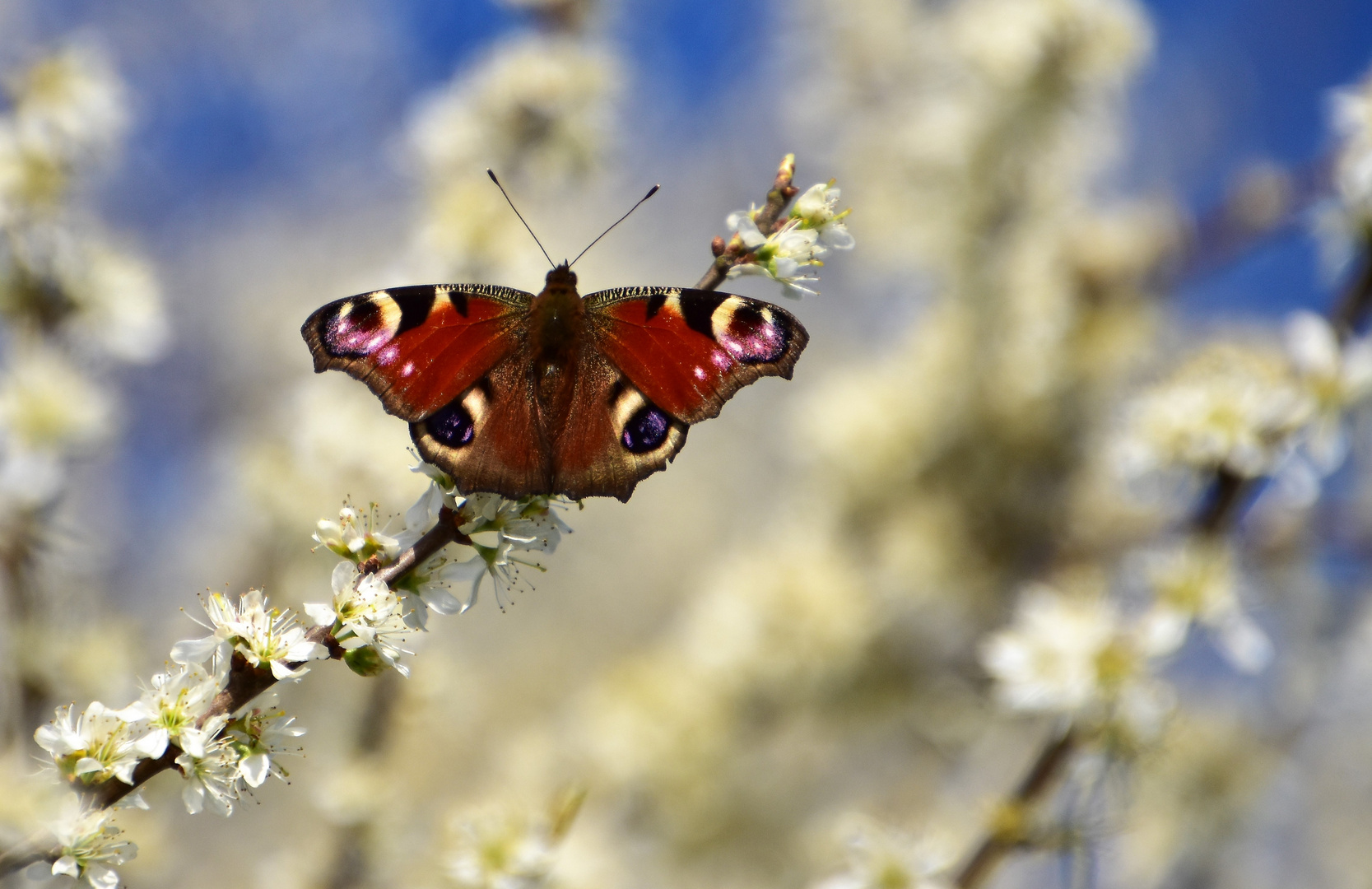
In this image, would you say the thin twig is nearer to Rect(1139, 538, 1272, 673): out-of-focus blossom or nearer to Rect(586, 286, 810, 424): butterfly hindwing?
Rect(586, 286, 810, 424): butterfly hindwing

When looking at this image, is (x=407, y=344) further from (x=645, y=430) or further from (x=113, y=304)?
(x=113, y=304)

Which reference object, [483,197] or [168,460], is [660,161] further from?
[483,197]

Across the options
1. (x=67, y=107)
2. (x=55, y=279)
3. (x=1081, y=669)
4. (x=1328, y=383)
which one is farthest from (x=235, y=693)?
(x=1328, y=383)

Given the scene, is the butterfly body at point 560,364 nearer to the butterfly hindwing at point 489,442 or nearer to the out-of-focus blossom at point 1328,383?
the butterfly hindwing at point 489,442

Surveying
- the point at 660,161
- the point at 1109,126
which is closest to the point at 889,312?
the point at 1109,126

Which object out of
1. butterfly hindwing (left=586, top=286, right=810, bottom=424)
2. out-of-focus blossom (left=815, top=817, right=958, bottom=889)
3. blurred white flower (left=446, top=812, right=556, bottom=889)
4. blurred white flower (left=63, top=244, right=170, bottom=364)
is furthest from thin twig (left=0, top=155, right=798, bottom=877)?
blurred white flower (left=63, top=244, right=170, bottom=364)

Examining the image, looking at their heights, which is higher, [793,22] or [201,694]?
[793,22]
